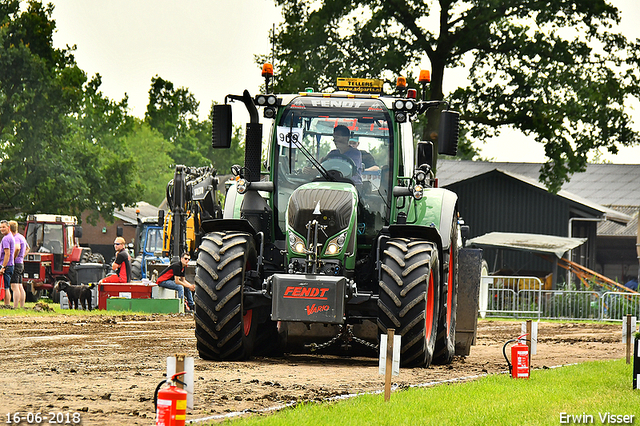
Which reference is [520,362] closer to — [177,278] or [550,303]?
[177,278]

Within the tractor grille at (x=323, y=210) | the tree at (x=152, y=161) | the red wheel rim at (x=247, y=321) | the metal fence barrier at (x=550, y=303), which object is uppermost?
the tree at (x=152, y=161)

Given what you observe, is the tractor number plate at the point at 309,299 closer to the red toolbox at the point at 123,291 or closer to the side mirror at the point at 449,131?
the side mirror at the point at 449,131

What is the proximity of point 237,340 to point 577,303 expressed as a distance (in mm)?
22260

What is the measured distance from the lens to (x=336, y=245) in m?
12.0

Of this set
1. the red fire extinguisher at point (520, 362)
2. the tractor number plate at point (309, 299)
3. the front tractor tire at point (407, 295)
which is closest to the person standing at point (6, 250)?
the tractor number plate at point (309, 299)

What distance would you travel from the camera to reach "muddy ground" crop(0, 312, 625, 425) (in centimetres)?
820

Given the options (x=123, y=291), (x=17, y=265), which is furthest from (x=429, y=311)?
(x=123, y=291)

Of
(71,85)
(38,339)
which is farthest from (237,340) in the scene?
(71,85)

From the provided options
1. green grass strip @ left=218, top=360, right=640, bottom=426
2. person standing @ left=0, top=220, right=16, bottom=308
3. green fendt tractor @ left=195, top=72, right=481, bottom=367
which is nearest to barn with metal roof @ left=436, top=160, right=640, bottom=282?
person standing @ left=0, top=220, right=16, bottom=308

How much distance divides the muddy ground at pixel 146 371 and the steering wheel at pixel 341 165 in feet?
7.66

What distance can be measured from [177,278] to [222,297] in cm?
1418

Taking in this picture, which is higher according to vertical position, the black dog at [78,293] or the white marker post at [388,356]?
the white marker post at [388,356]

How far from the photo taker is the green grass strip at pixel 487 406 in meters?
7.76

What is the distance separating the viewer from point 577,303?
3241cm
